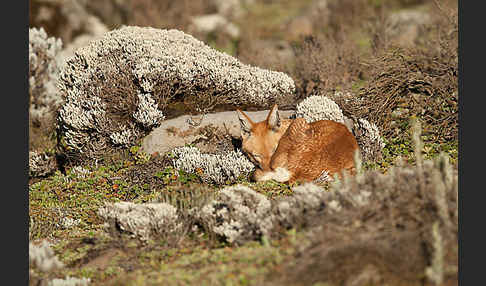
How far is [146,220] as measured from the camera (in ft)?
19.4

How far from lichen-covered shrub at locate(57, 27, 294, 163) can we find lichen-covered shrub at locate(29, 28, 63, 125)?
227cm

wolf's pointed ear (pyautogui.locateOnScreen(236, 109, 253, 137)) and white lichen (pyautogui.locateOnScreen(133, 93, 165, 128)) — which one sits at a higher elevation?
white lichen (pyautogui.locateOnScreen(133, 93, 165, 128))

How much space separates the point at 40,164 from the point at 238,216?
19.0 feet

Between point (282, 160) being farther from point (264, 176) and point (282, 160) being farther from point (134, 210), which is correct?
point (134, 210)

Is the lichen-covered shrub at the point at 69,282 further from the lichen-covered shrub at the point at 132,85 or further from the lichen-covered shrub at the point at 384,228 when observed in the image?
the lichen-covered shrub at the point at 132,85

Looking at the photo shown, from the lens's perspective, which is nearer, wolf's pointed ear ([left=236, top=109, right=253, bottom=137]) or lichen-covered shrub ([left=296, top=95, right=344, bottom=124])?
wolf's pointed ear ([left=236, top=109, right=253, bottom=137])

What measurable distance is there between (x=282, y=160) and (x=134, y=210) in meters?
2.26

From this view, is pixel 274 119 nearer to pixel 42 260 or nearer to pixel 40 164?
pixel 42 260

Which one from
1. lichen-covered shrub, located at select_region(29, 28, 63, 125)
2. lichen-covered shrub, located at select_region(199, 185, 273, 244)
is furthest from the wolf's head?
lichen-covered shrub, located at select_region(29, 28, 63, 125)

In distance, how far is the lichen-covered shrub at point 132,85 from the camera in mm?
8977

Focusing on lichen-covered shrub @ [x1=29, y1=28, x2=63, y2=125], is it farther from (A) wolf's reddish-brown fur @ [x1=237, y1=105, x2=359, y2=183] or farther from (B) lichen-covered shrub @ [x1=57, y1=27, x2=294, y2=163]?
(A) wolf's reddish-brown fur @ [x1=237, y1=105, x2=359, y2=183]

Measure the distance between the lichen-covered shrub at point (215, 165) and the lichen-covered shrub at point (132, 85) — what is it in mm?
1111

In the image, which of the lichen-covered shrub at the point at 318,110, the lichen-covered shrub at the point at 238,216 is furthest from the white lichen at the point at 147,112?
the lichen-covered shrub at the point at 238,216

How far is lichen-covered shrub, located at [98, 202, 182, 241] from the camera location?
5.96 m
